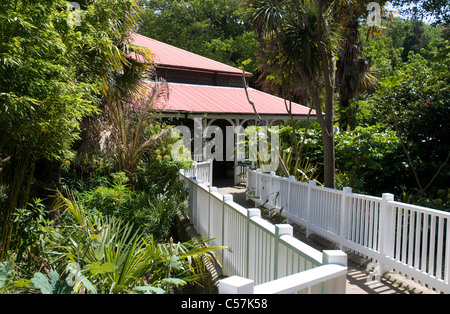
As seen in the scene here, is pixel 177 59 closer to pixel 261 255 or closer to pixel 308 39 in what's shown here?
pixel 308 39

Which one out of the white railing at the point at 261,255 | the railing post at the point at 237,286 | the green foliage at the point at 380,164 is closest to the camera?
the railing post at the point at 237,286

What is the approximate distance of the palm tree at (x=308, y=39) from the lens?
824 centimetres

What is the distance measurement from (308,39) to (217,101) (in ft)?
25.8

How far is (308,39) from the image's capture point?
329 inches

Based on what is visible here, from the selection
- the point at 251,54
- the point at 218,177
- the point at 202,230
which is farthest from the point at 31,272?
the point at 251,54

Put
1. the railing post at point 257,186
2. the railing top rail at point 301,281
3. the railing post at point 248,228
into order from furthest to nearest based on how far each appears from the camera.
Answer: the railing post at point 257,186 < the railing post at point 248,228 < the railing top rail at point 301,281

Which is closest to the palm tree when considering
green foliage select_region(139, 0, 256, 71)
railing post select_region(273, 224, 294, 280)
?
railing post select_region(273, 224, 294, 280)

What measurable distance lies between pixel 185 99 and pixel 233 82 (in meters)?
5.07

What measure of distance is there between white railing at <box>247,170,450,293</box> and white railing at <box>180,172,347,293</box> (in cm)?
218

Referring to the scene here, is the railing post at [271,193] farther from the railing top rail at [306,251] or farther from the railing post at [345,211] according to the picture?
the railing top rail at [306,251]

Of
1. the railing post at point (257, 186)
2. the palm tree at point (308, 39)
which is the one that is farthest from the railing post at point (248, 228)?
the railing post at point (257, 186)

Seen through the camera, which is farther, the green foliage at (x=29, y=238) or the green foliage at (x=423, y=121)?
the green foliage at (x=423, y=121)

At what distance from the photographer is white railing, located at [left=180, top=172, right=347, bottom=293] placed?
228 cm

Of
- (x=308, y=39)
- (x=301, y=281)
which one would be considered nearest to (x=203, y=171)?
(x=308, y=39)
